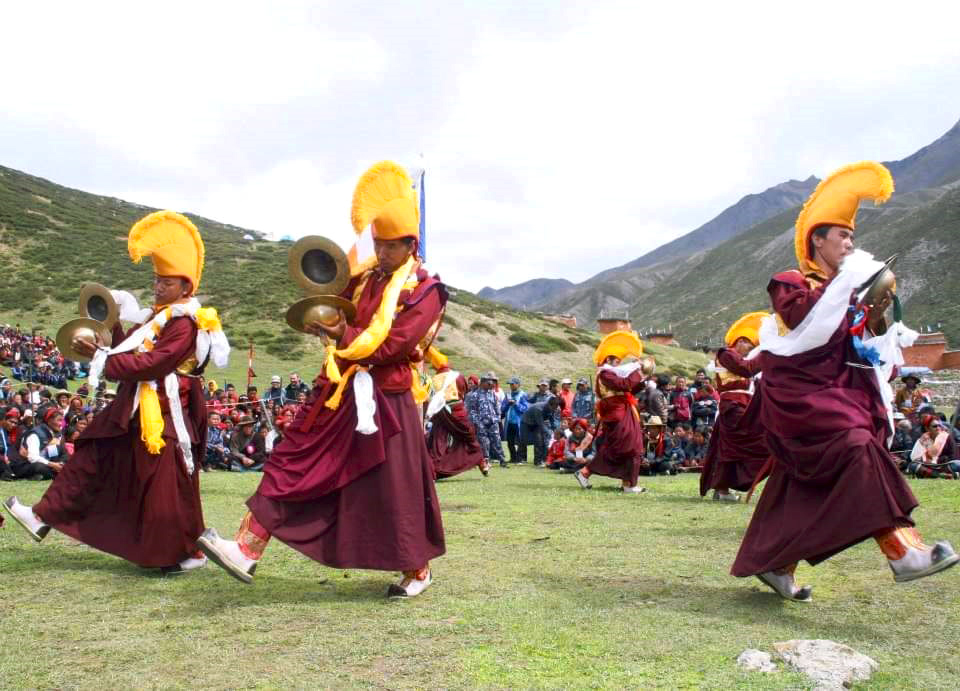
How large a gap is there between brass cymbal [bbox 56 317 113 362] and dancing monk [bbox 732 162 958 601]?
4.41 metres

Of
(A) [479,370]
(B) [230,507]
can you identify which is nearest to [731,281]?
(A) [479,370]

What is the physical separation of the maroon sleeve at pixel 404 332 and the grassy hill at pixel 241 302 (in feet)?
93.4

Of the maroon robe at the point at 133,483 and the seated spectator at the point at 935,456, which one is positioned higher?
the maroon robe at the point at 133,483

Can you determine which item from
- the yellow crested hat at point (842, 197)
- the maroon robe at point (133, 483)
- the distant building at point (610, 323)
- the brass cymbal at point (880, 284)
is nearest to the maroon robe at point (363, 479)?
the maroon robe at point (133, 483)

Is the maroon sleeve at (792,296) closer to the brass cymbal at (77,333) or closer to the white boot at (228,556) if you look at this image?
the white boot at (228,556)

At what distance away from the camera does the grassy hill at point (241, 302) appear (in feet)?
139

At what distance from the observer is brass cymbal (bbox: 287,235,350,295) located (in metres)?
5.71

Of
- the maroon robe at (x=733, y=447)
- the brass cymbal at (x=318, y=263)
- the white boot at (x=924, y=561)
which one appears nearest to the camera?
the white boot at (x=924, y=561)

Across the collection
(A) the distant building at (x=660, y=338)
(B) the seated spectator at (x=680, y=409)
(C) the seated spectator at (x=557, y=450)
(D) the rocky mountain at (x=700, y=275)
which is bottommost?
(C) the seated spectator at (x=557, y=450)

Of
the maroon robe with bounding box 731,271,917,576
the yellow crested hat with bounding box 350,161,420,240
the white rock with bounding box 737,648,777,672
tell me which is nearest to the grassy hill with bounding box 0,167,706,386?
the yellow crested hat with bounding box 350,161,420,240

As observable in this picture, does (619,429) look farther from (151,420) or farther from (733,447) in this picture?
(151,420)

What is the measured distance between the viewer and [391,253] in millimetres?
5891

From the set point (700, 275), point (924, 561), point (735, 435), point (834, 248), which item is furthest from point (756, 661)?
point (700, 275)

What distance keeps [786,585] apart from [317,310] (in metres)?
3.12
